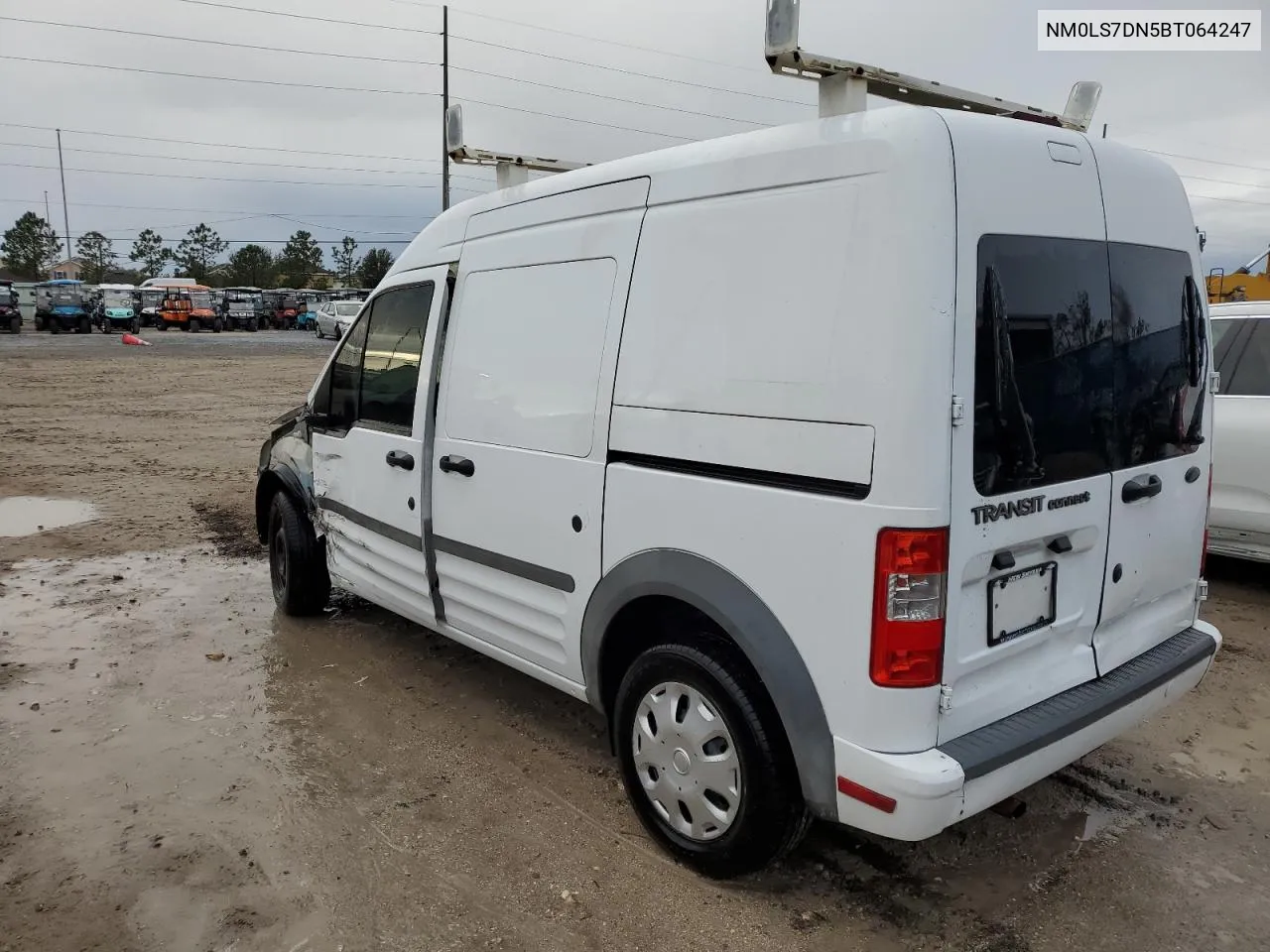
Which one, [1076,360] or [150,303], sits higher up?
[150,303]

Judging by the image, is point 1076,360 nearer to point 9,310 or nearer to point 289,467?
point 289,467

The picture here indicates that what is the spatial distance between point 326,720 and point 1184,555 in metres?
3.55

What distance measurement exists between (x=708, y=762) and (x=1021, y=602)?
40.5 inches

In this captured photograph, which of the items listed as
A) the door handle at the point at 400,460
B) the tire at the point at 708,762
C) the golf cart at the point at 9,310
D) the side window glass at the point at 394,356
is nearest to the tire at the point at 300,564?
A: the side window glass at the point at 394,356

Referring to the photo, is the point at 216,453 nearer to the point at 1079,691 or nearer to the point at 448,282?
the point at 448,282

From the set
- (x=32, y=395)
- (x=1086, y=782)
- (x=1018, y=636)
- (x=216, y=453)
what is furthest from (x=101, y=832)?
(x=32, y=395)

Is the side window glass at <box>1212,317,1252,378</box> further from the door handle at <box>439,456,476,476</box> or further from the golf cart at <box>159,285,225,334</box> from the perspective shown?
the golf cart at <box>159,285,225,334</box>

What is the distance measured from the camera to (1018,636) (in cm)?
267

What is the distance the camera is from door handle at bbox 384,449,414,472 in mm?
4137

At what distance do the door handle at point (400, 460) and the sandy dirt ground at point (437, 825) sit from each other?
1130 mm

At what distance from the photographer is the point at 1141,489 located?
9.71 ft

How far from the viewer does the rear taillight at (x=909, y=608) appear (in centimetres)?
234

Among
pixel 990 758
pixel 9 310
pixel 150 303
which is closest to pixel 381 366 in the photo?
pixel 990 758

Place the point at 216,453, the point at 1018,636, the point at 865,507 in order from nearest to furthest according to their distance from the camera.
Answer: the point at 865,507 → the point at 1018,636 → the point at 216,453
